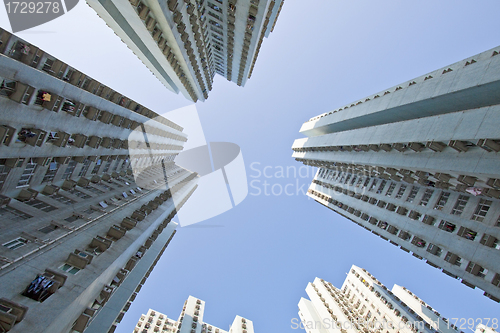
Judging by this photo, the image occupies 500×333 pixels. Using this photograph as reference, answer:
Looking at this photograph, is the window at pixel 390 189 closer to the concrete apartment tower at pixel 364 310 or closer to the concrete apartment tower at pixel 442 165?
the concrete apartment tower at pixel 442 165

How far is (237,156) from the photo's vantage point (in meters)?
64.7

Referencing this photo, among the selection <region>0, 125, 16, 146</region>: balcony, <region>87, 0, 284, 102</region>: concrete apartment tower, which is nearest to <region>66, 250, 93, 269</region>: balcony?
<region>0, 125, 16, 146</region>: balcony

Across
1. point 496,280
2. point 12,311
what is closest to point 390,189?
point 496,280

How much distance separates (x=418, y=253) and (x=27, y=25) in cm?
5021

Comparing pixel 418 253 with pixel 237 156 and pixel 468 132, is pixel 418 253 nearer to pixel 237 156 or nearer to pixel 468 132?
pixel 468 132

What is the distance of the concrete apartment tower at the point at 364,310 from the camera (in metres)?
49.2

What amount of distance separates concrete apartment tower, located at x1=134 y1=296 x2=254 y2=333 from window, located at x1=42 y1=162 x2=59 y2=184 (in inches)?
1973

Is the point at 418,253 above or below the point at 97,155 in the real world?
above

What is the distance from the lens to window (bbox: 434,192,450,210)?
1257 inches

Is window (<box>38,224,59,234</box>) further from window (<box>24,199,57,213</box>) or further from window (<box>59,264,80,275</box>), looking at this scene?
window (<box>59,264,80,275</box>)

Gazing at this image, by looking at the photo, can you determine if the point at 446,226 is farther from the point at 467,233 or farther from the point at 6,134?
the point at 6,134

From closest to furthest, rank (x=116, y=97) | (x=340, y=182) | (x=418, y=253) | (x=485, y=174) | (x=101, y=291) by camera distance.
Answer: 1. (x=101, y=291)
2. (x=485, y=174)
3. (x=116, y=97)
4. (x=418, y=253)
5. (x=340, y=182)

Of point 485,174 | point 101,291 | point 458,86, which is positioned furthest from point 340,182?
point 101,291

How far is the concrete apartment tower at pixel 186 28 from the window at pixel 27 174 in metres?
17.6
